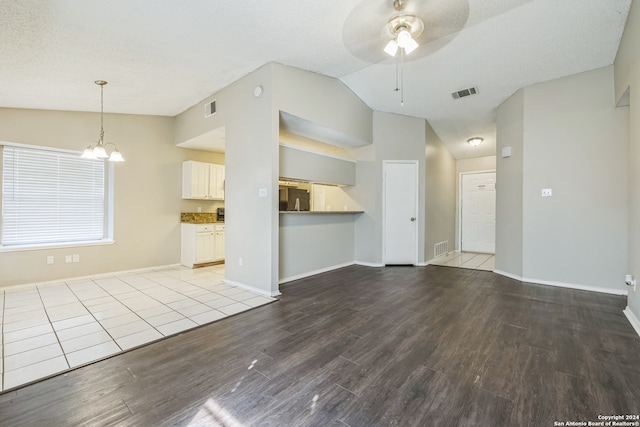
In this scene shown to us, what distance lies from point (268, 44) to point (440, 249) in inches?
213

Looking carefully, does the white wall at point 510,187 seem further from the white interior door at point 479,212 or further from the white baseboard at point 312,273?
the white baseboard at point 312,273

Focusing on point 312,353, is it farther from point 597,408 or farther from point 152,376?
point 597,408

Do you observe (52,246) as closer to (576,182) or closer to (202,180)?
(202,180)

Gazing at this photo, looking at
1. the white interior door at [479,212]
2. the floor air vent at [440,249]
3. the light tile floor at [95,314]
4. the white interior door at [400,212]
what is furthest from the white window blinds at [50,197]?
the white interior door at [479,212]

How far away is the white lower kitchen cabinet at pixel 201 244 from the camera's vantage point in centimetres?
530

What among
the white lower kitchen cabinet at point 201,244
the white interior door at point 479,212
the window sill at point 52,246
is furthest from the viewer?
the white interior door at point 479,212

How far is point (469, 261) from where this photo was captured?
5883mm

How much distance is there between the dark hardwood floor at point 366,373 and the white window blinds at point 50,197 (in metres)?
3.55

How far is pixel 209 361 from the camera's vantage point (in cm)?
206

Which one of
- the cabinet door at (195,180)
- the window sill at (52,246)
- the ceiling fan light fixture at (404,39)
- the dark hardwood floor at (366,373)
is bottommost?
the dark hardwood floor at (366,373)

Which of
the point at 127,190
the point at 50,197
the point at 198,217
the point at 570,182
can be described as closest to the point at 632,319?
the point at 570,182

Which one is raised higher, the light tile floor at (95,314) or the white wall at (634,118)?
the white wall at (634,118)

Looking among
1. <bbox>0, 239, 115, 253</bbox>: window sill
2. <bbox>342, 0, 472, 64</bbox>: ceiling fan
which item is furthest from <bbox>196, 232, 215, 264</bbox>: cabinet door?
<bbox>342, 0, 472, 64</bbox>: ceiling fan

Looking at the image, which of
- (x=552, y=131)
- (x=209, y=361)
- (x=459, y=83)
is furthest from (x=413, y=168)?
(x=209, y=361)
